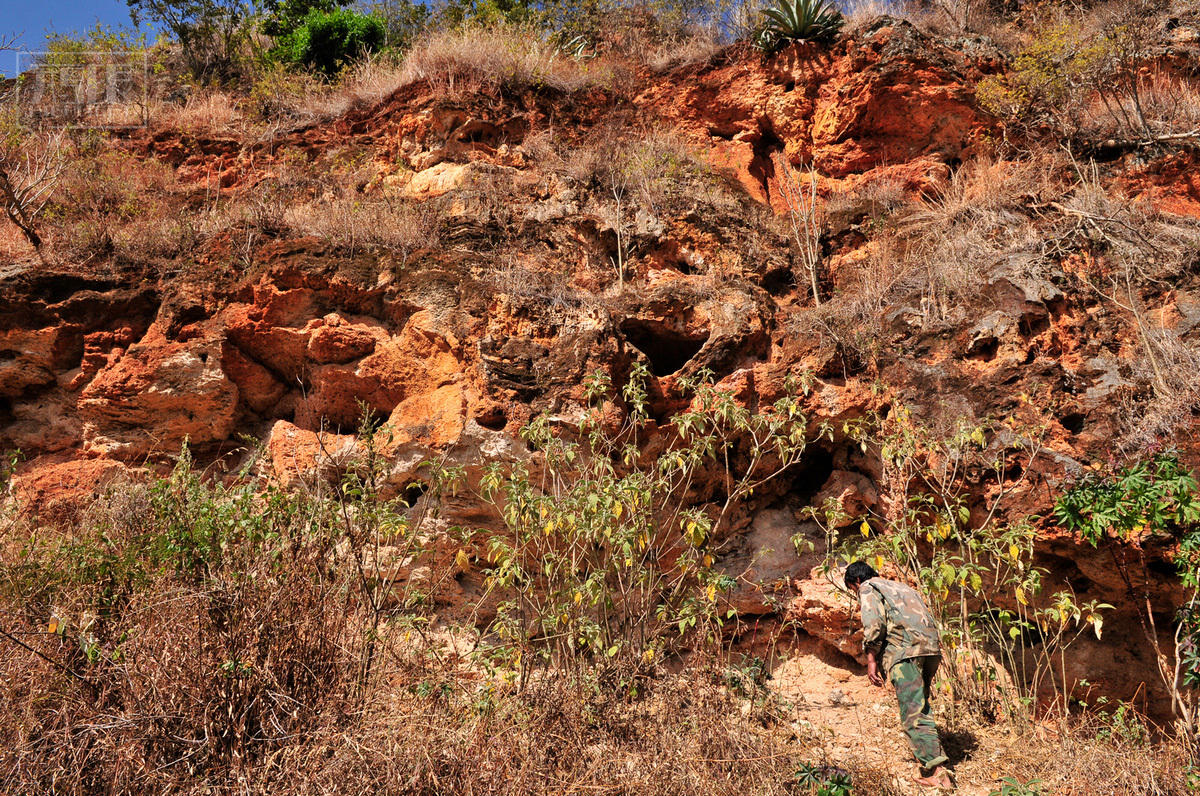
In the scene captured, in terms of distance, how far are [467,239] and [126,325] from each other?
298 cm

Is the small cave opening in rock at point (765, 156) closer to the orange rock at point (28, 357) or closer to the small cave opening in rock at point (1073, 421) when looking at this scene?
the small cave opening in rock at point (1073, 421)

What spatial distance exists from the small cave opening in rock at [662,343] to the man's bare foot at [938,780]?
338 cm

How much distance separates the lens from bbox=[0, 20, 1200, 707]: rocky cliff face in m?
5.48

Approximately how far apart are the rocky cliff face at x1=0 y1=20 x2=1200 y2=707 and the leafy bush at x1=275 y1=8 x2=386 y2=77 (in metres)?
5.14

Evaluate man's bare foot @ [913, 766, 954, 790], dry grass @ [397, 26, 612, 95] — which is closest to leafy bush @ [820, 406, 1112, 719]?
man's bare foot @ [913, 766, 954, 790]

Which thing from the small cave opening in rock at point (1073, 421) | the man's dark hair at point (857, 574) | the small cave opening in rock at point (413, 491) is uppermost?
the small cave opening in rock at point (1073, 421)

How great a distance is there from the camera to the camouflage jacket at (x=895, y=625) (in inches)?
177

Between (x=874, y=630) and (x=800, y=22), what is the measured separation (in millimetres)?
7919

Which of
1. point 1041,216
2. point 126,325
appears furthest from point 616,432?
point 1041,216

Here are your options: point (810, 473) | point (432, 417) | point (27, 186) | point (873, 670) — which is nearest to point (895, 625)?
point (873, 670)

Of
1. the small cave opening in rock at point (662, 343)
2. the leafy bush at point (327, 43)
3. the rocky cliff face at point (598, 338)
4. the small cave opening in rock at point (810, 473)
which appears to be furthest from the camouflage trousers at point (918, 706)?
the leafy bush at point (327, 43)

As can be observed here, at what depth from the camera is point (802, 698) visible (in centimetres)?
543

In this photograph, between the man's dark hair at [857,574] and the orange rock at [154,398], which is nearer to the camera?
the man's dark hair at [857,574]

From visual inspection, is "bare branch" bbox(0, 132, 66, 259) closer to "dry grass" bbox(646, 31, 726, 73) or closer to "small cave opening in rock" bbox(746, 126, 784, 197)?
"dry grass" bbox(646, 31, 726, 73)
